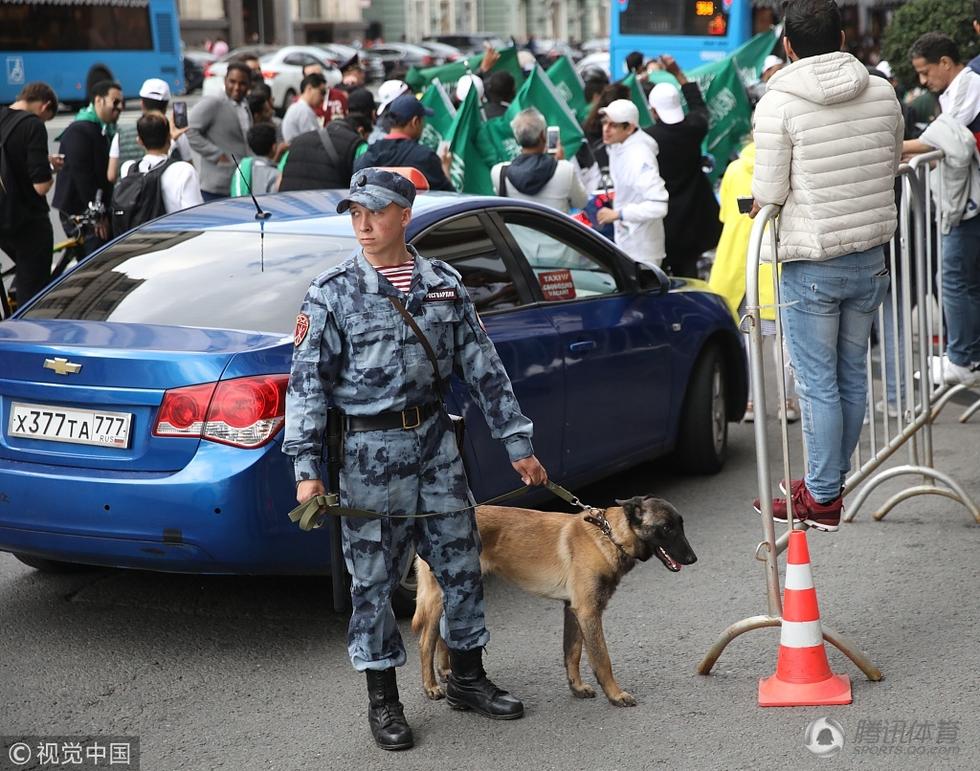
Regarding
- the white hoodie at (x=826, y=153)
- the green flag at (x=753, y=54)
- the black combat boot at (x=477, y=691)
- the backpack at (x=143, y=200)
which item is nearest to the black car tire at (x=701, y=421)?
the white hoodie at (x=826, y=153)

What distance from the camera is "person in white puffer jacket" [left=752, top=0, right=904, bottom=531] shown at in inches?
190

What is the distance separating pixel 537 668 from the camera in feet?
16.4

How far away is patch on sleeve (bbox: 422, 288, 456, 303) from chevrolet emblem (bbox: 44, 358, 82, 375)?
4.71 feet

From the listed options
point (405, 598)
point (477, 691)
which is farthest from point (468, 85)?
point (477, 691)

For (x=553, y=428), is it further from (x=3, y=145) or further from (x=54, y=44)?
(x=54, y=44)

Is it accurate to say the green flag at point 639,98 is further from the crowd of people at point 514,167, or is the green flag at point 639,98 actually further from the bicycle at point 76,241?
the bicycle at point 76,241

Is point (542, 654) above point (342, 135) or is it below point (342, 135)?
below

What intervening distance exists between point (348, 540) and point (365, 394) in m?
0.45

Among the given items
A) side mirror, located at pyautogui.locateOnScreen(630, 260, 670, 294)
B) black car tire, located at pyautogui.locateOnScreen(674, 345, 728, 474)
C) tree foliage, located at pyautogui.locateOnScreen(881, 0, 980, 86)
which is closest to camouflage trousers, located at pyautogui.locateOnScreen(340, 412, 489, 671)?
side mirror, located at pyautogui.locateOnScreen(630, 260, 670, 294)

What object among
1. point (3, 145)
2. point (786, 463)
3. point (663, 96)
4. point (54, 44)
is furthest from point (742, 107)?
point (54, 44)

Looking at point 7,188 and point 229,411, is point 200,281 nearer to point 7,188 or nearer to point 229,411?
point 229,411

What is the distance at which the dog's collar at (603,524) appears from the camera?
461 cm

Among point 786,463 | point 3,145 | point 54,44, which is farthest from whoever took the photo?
point 54,44

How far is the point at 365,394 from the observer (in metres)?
4.27
